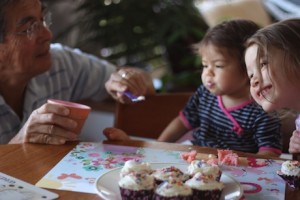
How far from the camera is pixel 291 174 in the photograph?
112 cm

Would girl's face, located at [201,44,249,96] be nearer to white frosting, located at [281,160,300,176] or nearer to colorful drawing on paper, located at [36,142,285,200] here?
colorful drawing on paper, located at [36,142,285,200]

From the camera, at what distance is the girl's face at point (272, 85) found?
1246 millimetres

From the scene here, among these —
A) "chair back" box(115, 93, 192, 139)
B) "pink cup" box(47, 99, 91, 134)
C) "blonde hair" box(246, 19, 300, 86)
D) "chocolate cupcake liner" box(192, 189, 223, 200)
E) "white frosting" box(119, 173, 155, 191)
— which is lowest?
"chair back" box(115, 93, 192, 139)

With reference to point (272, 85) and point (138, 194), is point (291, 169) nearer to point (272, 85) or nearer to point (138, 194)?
point (272, 85)

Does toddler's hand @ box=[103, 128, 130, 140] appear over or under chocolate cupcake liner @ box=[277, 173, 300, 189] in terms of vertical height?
over

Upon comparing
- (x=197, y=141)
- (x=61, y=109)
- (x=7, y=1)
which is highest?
(x=7, y=1)

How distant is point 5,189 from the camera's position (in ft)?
3.45

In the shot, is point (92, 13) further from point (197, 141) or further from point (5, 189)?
point (5, 189)

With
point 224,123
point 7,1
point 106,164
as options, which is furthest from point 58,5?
point 106,164

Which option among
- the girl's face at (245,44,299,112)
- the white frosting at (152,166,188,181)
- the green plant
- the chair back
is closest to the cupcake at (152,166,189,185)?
the white frosting at (152,166,188,181)

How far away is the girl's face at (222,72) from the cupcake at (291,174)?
515 millimetres

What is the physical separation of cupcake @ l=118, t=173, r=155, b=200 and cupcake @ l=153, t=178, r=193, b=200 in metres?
0.02

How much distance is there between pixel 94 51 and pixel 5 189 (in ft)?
7.04

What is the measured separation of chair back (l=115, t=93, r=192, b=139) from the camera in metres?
1.83
